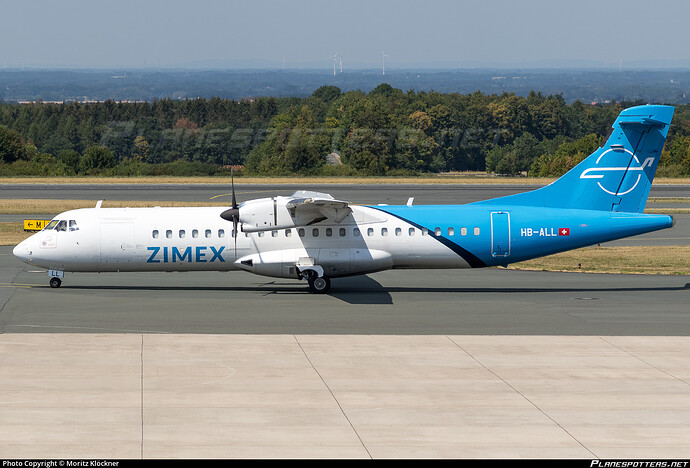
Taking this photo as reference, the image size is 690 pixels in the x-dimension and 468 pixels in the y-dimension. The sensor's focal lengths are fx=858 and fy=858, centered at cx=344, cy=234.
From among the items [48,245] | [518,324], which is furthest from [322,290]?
[48,245]

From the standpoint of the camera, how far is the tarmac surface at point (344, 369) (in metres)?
14.6

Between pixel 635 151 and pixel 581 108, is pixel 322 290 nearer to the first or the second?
pixel 635 151

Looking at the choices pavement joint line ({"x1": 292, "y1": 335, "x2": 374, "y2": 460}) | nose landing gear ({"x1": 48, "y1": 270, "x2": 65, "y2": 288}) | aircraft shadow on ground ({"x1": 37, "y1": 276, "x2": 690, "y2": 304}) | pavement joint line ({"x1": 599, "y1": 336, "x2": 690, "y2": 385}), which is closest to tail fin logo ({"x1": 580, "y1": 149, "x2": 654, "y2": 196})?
aircraft shadow on ground ({"x1": 37, "y1": 276, "x2": 690, "y2": 304})

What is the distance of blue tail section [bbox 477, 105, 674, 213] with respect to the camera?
30.3 metres

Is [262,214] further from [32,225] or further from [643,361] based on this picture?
[32,225]

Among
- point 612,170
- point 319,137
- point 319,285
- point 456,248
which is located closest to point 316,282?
point 319,285

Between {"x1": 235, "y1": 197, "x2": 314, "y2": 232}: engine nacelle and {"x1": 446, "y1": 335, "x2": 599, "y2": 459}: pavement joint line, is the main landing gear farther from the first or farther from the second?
{"x1": 446, "y1": 335, "x2": 599, "y2": 459}: pavement joint line

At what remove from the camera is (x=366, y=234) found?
1174 inches

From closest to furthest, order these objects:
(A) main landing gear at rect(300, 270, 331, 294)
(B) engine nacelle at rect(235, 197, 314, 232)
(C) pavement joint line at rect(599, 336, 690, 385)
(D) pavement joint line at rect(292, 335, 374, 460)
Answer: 1. (D) pavement joint line at rect(292, 335, 374, 460)
2. (C) pavement joint line at rect(599, 336, 690, 385)
3. (B) engine nacelle at rect(235, 197, 314, 232)
4. (A) main landing gear at rect(300, 270, 331, 294)

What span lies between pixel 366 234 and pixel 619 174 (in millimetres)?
9223

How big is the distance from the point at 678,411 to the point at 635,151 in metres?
15.8

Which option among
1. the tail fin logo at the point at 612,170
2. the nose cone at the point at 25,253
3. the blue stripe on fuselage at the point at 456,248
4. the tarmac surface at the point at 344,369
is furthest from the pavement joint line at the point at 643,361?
the nose cone at the point at 25,253

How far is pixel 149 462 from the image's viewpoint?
1325 cm

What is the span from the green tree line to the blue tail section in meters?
71.0
